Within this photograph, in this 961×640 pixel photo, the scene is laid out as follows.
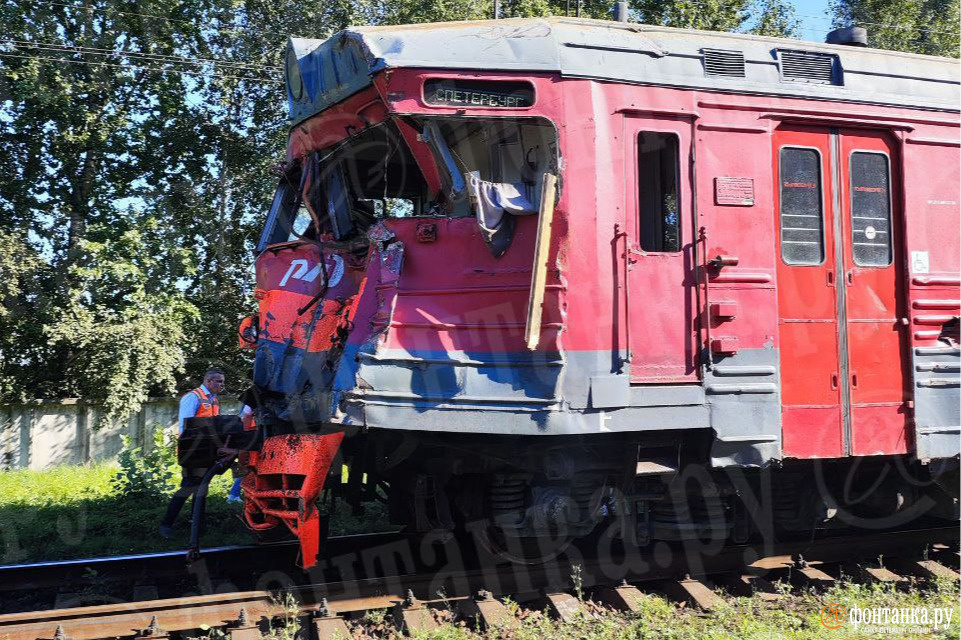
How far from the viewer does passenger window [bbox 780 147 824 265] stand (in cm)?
561

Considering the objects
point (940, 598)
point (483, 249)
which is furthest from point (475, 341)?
point (940, 598)

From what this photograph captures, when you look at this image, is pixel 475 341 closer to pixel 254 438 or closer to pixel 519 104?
pixel 519 104

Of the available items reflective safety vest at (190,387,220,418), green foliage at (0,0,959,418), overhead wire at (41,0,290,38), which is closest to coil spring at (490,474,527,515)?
reflective safety vest at (190,387,220,418)

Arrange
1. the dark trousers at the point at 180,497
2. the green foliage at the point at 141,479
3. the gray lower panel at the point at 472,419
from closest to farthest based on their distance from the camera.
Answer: the gray lower panel at the point at 472,419 < the dark trousers at the point at 180,497 < the green foliage at the point at 141,479

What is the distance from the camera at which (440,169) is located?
17.0 ft

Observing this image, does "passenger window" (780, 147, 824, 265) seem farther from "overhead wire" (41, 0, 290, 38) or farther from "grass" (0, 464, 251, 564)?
"overhead wire" (41, 0, 290, 38)

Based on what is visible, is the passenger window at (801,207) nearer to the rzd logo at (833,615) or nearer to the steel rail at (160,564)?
the rzd logo at (833,615)

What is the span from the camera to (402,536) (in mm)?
6637

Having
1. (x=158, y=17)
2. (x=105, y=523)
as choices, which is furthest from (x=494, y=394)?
(x=158, y=17)

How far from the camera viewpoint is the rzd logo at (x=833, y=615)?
536 cm

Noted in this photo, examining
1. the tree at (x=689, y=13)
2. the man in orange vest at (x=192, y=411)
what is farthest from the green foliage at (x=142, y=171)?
the man in orange vest at (x=192, y=411)

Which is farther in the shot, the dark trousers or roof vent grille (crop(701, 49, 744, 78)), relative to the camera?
the dark trousers

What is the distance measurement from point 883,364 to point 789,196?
1353mm

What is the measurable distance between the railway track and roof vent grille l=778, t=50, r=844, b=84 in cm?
349
